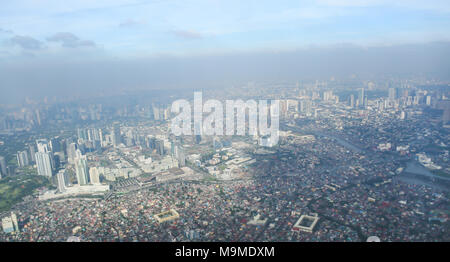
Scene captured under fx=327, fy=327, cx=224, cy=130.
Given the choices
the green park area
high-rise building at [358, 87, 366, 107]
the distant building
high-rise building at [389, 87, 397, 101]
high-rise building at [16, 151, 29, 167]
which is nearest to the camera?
the distant building

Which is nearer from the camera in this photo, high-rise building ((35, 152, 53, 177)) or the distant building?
the distant building

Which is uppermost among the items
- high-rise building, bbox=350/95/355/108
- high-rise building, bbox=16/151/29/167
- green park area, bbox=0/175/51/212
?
high-rise building, bbox=350/95/355/108

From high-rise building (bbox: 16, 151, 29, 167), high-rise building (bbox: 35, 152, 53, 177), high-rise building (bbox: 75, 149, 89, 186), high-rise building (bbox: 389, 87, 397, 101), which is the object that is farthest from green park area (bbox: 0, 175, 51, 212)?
high-rise building (bbox: 389, 87, 397, 101)

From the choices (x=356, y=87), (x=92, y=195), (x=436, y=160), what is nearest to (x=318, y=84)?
(x=356, y=87)

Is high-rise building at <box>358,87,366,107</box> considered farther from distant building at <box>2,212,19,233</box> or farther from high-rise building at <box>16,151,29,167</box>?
distant building at <box>2,212,19,233</box>

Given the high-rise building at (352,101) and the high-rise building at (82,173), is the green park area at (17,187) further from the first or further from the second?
the high-rise building at (352,101)

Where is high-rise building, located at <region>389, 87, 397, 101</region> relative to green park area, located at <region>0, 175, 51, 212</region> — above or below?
above

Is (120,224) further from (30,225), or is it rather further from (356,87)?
(356,87)

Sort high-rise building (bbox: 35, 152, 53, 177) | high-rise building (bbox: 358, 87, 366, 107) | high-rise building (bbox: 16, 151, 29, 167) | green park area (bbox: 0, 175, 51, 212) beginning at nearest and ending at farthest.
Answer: green park area (bbox: 0, 175, 51, 212)
high-rise building (bbox: 35, 152, 53, 177)
high-rise building (bbox: 16, 151, 29, 167)
high-rise building (bbox: 358, 87, 366, 107)

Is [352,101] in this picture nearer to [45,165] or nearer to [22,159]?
[45,165]
